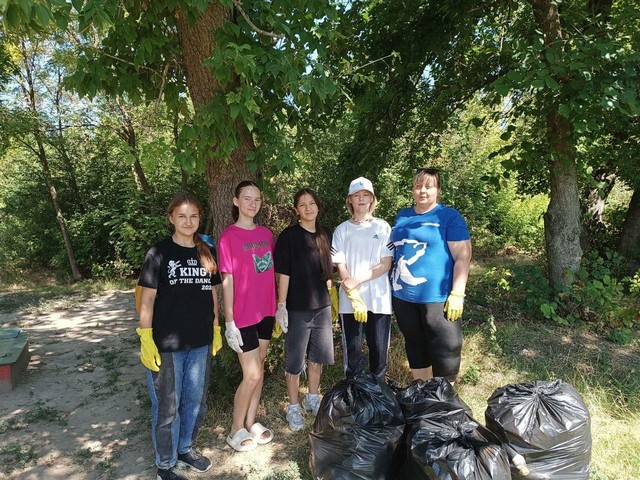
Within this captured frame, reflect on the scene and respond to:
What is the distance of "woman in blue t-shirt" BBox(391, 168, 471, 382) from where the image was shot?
276 centimetres

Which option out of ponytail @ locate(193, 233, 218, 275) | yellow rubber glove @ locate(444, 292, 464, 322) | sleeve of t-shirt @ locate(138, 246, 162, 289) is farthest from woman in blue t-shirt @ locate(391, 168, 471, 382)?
sleeve of t-shirt @ locate(138, 246, 162, 289)

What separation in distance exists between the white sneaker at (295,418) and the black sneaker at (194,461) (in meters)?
0.64

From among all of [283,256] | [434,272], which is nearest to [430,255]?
[434,272]

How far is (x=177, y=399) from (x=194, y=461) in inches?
19.8

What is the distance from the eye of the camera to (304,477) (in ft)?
8.43

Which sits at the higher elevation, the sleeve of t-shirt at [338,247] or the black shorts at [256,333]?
the sleeve of t-shirt at [338,247]

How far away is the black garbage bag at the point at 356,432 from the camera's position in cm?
225

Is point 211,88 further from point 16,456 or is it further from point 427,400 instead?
point 16,456

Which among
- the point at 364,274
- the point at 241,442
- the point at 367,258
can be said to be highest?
the point at 367,258

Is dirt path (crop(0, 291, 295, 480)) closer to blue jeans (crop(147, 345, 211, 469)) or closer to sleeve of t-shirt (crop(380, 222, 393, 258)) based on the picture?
blue jeans (crop(147, 345, 211, 469))

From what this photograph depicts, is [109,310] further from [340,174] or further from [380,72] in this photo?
[380,72]

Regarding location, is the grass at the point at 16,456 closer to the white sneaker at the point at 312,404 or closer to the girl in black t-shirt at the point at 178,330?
the girl in black t-shirt at the point at 178,330

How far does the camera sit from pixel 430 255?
279 centimetres

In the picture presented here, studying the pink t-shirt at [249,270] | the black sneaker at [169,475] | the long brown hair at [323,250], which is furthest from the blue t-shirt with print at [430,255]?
the black sneaker at [169,475]
